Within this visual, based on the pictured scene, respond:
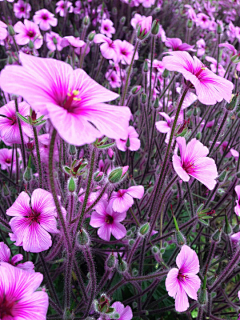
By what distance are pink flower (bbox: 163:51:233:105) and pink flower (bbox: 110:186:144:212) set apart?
1.60 ft

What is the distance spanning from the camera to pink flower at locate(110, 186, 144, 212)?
1159 mm

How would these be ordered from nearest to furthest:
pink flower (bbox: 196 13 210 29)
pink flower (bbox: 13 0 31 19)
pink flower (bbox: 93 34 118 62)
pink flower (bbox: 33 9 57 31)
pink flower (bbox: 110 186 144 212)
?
1. pink flower (bbox: 110 186 144 212)
2. pink flower (bbox: 93 34 118 62)
3. pink flower (bbox: 33 9 57 31)
4. pink flower (bbox: 13 0 31 19)
5. pink flower (bbox: 196 13 210 29)

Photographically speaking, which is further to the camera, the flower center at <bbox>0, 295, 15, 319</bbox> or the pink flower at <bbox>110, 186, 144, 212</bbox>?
the pink flower at <bbox>110, 186, 144, 212</bbox>

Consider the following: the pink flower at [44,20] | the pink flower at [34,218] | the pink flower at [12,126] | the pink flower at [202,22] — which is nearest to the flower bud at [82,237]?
the pink flower at [34,218]

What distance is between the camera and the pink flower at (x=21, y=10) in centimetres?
270

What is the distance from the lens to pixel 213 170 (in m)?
1.11

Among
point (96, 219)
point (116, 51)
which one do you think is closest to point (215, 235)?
point (96, 219)

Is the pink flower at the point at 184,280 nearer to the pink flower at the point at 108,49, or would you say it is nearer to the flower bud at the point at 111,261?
the flower bud at the point at 111,261

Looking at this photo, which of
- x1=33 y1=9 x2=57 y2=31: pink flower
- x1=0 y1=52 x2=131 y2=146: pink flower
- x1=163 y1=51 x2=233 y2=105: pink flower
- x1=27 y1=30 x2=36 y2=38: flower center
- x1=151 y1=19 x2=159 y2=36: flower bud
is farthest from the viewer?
x1=33 y1=9 x2=57 y2=31: pink flower

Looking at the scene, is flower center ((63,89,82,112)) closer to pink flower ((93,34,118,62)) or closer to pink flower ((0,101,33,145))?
pink flower ((0,101,33,145))

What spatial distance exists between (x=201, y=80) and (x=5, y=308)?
897mm

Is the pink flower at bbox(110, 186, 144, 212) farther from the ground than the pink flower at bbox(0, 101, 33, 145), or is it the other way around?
the pink flower at bbox(0, 101, 33, 145)

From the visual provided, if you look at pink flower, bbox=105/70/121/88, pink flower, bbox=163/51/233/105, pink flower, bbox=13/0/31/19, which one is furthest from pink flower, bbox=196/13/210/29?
pink flower, bbox=163/51/233/105

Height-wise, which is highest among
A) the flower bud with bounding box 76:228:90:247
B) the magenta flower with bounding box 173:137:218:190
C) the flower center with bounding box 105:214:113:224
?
the magenta flower with bounding box 173:137:218:190
